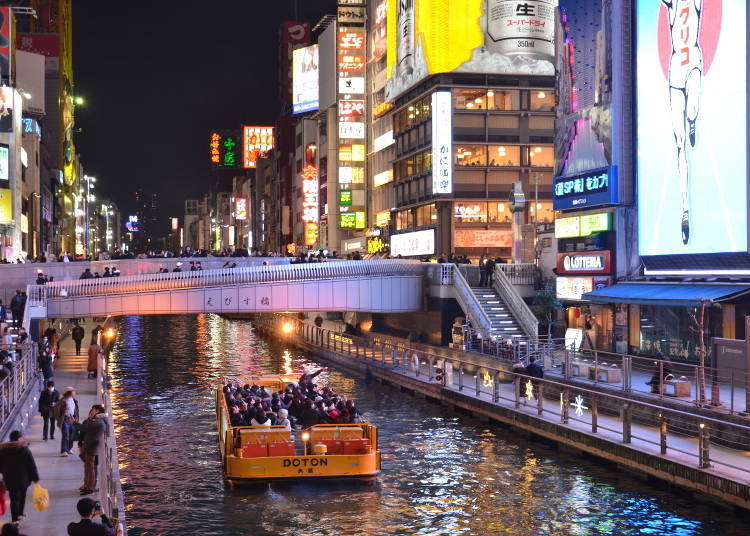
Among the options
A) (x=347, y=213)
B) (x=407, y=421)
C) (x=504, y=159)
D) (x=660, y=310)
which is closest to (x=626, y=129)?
(x=660, y=310)

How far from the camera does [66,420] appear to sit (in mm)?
26375

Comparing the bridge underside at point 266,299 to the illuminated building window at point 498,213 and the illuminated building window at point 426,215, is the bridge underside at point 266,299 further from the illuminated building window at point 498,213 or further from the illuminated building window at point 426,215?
the illuminated building window at point 498,213

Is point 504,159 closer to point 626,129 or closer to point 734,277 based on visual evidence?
point 626,129

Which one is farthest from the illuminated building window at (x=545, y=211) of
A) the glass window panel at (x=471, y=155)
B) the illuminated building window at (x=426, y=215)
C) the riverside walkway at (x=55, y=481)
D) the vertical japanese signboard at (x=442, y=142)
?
the riverside walkway at (x=55, y=481)

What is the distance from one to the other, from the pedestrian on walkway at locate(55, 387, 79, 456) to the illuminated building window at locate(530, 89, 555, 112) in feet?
226

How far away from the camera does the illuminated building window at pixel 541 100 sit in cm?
9038

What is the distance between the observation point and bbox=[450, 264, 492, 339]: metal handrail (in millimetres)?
55656

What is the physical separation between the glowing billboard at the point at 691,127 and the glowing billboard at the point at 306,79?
327ft

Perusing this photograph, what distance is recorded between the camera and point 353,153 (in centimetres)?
11919

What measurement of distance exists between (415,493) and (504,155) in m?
65.9

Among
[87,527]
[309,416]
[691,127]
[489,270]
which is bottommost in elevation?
[309,416]

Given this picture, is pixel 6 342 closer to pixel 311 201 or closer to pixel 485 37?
pixel 485 37

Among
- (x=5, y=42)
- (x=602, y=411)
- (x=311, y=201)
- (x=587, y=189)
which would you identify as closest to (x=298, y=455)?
(x=602, y=411)

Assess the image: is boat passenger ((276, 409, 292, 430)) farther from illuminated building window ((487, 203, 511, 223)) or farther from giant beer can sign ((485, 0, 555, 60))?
giant beer can sign ((485, 0, 555, 60))
